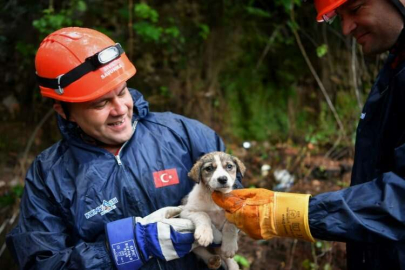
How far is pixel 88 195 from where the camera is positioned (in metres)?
2.47

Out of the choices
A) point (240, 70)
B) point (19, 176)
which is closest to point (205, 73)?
point (240, 70)

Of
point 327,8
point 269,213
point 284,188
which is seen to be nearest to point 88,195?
point 269,213

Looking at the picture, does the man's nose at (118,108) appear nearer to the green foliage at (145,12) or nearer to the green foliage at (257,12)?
the green foliage at (145,12)

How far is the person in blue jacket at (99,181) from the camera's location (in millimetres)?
2408

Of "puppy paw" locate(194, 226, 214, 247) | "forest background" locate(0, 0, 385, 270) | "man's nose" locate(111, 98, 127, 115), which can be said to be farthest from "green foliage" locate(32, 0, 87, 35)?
"puppy paw" locate(194, 226, 214, 247)

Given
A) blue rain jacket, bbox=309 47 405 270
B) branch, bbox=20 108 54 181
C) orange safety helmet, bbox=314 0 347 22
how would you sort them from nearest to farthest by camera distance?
blue rain jacket, bbox=309 47 405 270 < orange safety helmet, bbox=314 0 347 22 < branch, bbox=20 108 54 181

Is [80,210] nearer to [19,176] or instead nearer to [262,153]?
[19,176]

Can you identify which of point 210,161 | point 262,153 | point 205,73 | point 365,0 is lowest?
point 262,153

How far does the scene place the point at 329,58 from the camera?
21.6 ft

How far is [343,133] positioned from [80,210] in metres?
4.57

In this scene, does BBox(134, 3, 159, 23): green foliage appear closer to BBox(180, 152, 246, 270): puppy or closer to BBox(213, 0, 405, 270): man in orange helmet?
BBox(180, 152, 246, 270): puppy

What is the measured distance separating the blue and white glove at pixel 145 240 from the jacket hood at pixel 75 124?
0.64 metres

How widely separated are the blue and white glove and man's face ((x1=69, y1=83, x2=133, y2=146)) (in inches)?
20.0

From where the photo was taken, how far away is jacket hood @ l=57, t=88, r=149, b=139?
2.69 meters
